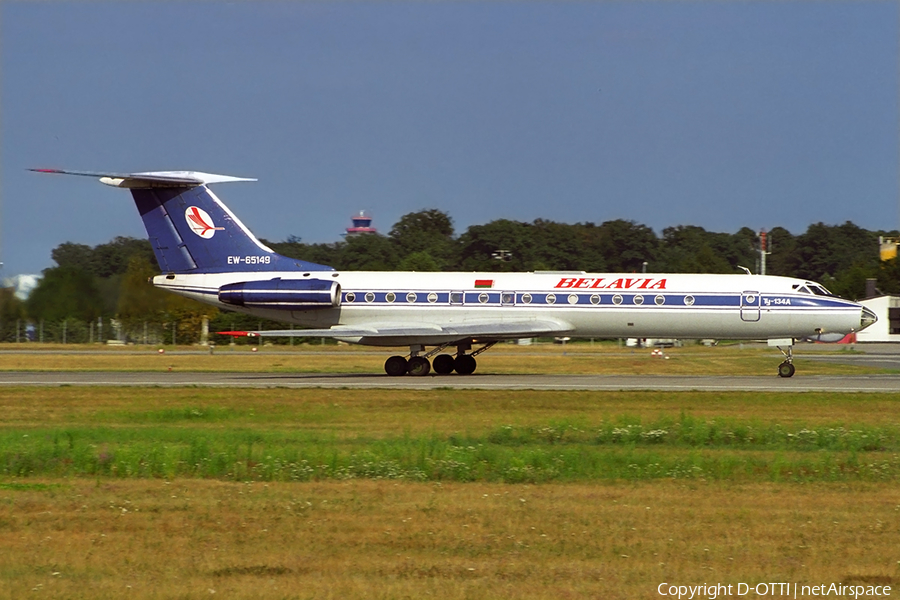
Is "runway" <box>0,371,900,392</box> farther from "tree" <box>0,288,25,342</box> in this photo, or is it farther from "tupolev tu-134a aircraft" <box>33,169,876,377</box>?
"tree" <box>0,288,25,342</box>

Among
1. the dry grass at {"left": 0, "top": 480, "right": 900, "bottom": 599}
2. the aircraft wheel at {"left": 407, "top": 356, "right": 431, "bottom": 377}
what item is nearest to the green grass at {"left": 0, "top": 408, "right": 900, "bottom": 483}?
the dry grass at {"left": 0, "top": 480, "right": 900, "bottom": 599}

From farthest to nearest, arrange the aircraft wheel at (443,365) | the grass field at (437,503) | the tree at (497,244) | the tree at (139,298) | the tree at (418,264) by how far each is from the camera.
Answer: the tree at (497,244), the tree at (418,264), the tree at (139,298), the aircraft wheel at (443,365), the grass field at (437,503)

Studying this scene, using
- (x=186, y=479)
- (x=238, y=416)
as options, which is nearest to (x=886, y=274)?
(x=238, y=416)

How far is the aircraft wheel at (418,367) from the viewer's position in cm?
3048

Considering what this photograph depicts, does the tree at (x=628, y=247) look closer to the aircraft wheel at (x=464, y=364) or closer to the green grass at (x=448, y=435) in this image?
the aircraft wheel at (x=464, y=364)

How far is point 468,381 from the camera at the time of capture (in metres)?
28.2

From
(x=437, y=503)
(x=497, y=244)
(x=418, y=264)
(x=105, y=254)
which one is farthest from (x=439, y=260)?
(x=437, y=503)

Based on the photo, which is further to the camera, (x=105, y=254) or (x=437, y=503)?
(x=105, y=254)

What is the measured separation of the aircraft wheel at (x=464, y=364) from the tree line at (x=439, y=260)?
59.3ft

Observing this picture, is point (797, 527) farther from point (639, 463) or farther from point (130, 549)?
point (130, 549)

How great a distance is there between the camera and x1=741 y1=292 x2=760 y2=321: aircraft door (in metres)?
30.1

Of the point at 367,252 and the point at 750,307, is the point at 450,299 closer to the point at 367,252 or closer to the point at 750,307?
the point at 750,307

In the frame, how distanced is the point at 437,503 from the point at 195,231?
22539 mm

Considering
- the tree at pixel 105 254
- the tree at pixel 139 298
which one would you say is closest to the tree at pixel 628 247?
the tree at pixel 105 254
